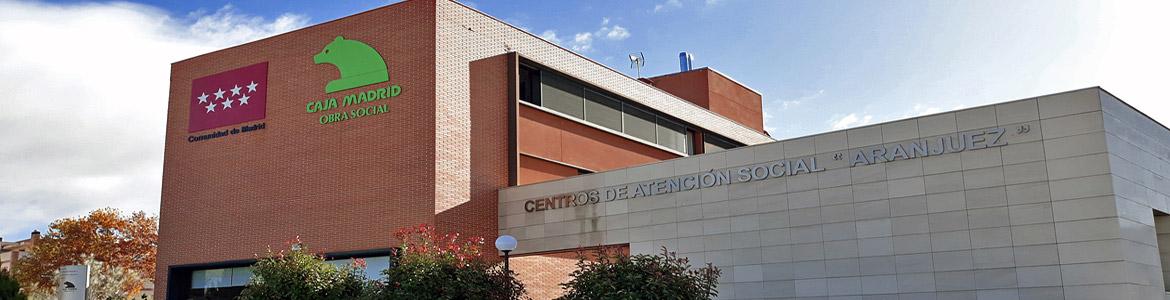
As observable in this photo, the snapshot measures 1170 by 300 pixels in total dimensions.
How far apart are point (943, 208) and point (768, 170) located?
4286 mm

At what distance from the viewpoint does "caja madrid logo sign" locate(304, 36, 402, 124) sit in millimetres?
29594

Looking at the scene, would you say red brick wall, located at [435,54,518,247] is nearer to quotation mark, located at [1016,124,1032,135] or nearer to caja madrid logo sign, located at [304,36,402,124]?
caja madrid logo sign, located at [304,36,402,124]

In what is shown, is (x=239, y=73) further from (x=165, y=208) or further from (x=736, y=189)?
(x=736, y=189)

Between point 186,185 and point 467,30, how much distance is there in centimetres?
1107

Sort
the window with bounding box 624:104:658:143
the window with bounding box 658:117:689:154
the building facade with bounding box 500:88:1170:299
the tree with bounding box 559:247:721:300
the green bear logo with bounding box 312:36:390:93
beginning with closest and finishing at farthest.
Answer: the tree with bounding box 559:247:721:300 < the building facade with bounding box 500:88:1170:299 < the green bear logo with bounding box 312:36:390:93 < the window with bounding box 624:104:658:143 < the window with bounding box 658:117:689:154

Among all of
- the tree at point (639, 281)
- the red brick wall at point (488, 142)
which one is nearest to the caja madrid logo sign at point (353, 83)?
the red brick wall at point (488, 142)

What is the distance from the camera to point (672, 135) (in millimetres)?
37781

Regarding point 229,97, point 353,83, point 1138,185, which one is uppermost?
point 229,97

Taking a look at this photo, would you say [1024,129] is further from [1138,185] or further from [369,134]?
[369,134]

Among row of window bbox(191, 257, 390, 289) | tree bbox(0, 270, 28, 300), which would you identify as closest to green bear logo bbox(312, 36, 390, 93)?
row of window bbox(191, 257, 390, 289)

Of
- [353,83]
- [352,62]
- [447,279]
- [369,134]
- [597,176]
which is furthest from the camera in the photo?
[352,62]

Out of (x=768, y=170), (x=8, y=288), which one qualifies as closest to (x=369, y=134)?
(x=768, y=170)

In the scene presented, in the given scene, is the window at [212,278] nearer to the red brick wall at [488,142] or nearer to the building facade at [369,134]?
the building facade at [369,134]

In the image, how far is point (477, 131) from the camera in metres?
29.5
